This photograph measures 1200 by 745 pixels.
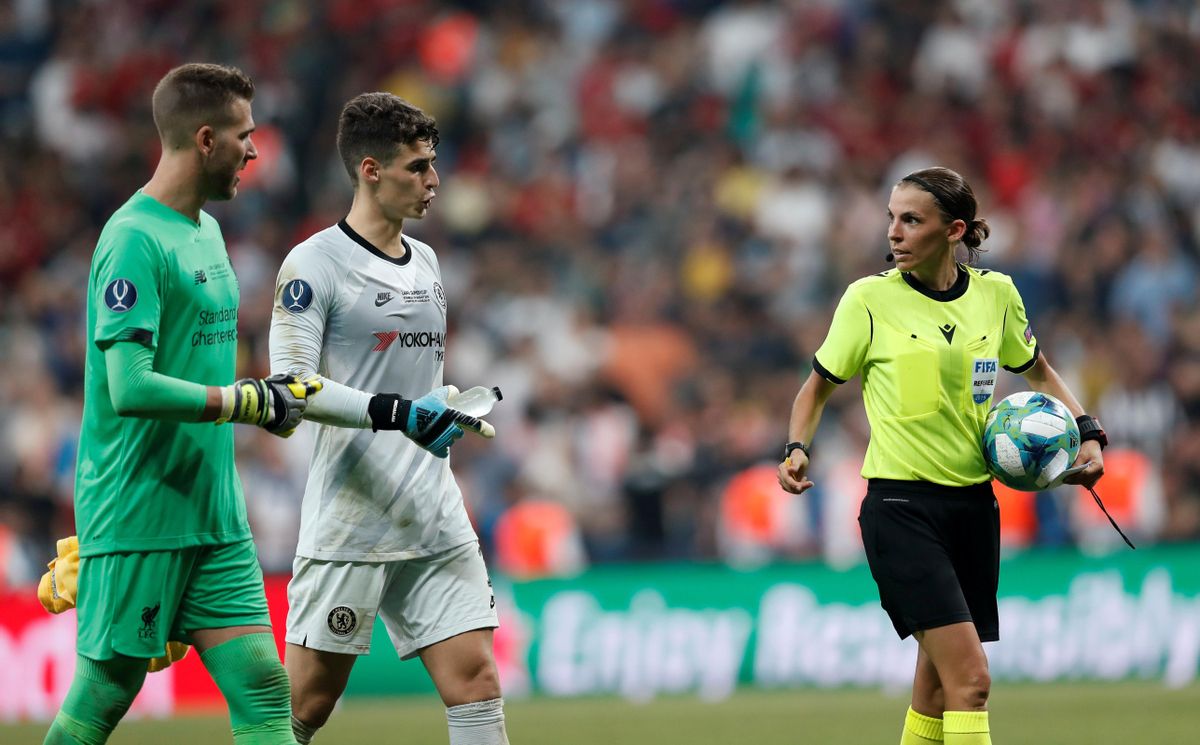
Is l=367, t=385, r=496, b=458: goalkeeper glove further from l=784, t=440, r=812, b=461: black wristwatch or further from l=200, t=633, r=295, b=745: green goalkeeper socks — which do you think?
l=784, t=440, r=812, b=461: black wristwatch

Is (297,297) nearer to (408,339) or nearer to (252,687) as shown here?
(408,339)

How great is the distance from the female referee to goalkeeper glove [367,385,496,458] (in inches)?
53.7

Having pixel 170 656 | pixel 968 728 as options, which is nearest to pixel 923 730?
pixel 968 728

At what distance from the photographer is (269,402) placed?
505 centimetres

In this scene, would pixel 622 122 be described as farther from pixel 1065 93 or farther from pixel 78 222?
pixel 78 222

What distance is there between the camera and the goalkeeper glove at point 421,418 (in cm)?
A: 548

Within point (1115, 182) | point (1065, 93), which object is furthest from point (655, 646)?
point (1065, 93)

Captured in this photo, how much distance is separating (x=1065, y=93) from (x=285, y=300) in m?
13.4

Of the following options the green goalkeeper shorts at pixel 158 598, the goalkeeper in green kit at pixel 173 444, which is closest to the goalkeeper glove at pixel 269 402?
the goalkeeper in green kit at pixel 173 444

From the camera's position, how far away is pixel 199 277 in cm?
527

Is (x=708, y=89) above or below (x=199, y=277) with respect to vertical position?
above

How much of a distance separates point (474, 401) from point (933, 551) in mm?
1773

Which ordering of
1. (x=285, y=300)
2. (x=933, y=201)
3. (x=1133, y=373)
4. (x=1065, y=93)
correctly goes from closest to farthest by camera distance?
(x=285, y=300)
(x=933, y=201)
(x=1133, y=373)
(x=1065, y=93)

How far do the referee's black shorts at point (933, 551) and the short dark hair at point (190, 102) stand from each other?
275 centimetres
